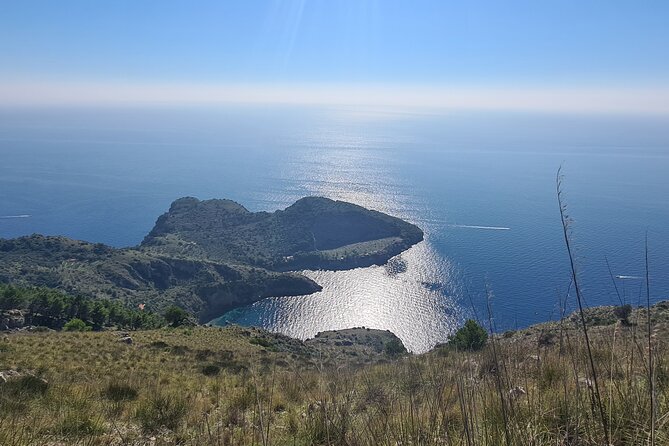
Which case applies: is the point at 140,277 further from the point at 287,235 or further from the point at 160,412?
the point at 160,412

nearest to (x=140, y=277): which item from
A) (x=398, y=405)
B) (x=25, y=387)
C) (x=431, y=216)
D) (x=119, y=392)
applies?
(x=431, y=216)

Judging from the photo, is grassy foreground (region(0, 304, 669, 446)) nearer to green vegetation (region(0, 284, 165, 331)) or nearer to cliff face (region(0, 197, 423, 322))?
green vegetation (region(0, 284, 165, 331))

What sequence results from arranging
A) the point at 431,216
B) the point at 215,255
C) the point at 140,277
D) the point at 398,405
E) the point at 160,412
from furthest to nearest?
the point at 431,216 < the point at 215,255 < the point at 140,277 < the point at 160,412 < the point at 398,405

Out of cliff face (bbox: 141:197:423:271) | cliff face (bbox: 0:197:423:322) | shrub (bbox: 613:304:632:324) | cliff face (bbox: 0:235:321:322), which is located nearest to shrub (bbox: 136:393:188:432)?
shrub (bbox: 613:304:632:324)

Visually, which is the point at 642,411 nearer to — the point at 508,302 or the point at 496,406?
the point at 496,406

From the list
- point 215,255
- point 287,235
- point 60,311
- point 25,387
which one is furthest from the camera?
point 287,235

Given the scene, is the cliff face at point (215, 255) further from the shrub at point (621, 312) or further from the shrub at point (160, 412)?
the shrub at point (160, 412)
